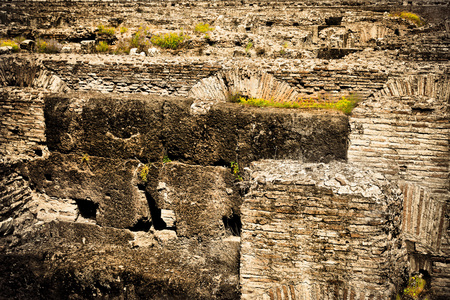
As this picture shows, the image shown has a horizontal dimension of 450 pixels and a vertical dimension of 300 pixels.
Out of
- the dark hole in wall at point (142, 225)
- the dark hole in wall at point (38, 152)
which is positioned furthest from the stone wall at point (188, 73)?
the dark hole in wall at point (142, 225)

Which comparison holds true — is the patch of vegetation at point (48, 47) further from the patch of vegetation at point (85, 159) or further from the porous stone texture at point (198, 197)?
the porous stone texture at point (198, 197)

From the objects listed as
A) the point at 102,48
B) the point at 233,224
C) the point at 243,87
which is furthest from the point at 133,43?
the point at 233,224

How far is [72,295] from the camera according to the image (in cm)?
334

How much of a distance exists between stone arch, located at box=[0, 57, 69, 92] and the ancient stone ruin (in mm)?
21

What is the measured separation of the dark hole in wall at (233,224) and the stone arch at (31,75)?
3340 millimetres

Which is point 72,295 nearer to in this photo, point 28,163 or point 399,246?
point 28,163

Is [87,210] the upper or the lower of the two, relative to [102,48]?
lower

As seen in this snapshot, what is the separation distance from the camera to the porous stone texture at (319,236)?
2367mm

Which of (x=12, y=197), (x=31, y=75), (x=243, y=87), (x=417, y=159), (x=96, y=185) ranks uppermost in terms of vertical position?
(x=31, y=75)

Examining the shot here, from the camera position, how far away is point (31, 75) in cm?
448

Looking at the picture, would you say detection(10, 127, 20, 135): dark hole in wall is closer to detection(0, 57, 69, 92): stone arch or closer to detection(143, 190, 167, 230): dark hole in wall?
detection(0, 57, 69, 92): stone arch

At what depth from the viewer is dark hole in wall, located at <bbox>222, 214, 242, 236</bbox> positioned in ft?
11.2

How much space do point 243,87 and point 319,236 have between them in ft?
8.07

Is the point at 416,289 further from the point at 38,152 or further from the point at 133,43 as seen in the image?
the point at 133,43
